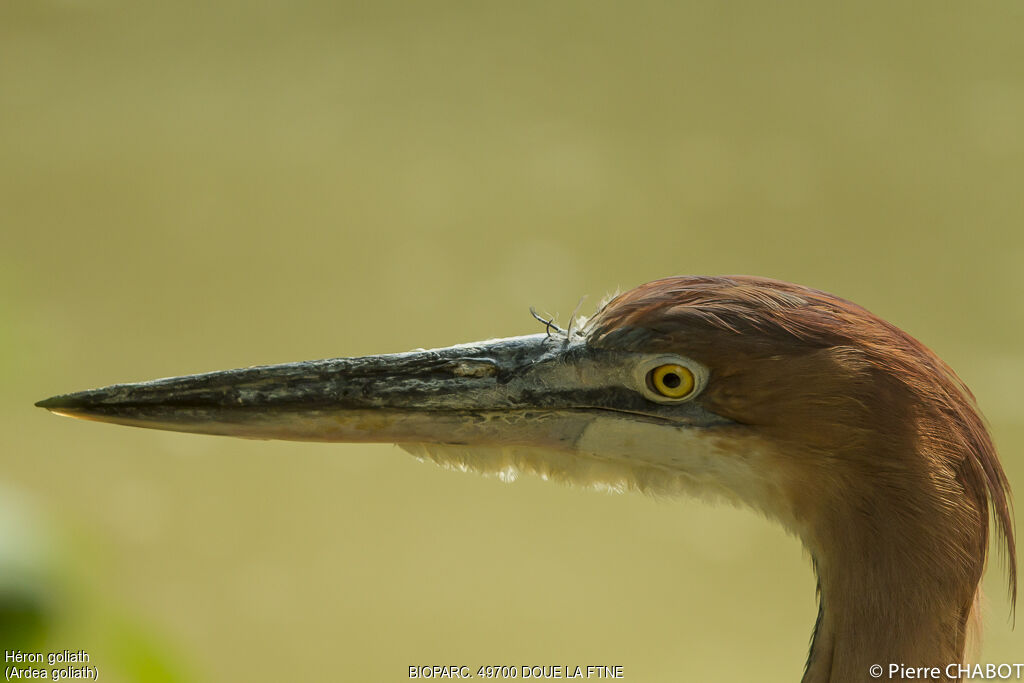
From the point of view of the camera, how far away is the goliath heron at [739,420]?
1081 millimetres

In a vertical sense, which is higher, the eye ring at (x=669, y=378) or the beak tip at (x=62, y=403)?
the eye ring at (x=669, y=378)

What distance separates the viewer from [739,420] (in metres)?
1.13

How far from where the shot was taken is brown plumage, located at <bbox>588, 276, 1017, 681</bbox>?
1.08 m

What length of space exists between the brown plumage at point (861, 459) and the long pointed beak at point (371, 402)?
0.53 feet

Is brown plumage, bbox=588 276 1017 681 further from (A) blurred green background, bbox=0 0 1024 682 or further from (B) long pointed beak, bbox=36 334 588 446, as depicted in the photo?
(A) blurred green background, bbox=0 0 1024 682

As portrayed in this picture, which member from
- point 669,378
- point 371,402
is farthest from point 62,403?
point 669,378

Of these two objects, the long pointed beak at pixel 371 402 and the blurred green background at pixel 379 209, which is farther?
the blurred green background at pixel 379 209

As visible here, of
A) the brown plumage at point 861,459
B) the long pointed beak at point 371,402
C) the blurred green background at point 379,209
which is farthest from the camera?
the blurred green background at point 379,209

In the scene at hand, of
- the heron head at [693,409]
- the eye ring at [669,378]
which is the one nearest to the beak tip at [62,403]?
the heron head at [693,409]

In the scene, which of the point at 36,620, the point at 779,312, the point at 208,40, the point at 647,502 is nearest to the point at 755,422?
the point at 779,312

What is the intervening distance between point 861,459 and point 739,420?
13cm

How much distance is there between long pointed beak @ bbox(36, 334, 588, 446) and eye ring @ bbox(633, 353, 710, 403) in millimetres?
81

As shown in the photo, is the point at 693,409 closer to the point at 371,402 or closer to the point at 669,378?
the point at 669,378

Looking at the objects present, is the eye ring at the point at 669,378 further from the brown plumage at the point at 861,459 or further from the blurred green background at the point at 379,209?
the blurred green background at the point at 379,209
